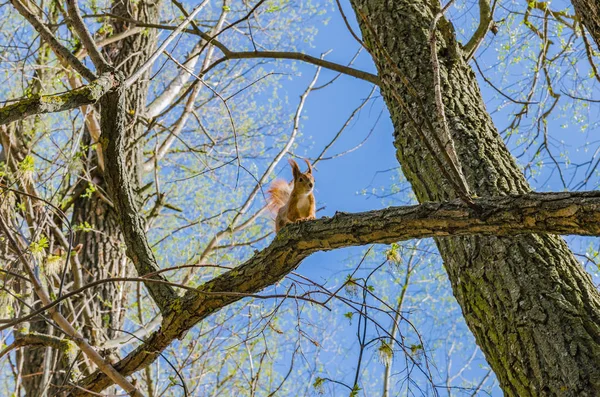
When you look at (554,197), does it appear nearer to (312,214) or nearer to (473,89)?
(473,89)

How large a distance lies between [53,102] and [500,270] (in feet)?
5.68

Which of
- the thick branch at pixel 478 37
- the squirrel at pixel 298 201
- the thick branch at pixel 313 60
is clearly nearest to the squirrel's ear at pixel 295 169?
the squirrel at pixel 298 201

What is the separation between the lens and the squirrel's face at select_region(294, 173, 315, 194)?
12.9ft

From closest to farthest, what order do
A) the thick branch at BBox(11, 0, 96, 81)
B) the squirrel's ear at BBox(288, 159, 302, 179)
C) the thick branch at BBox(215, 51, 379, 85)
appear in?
the thick branch at BBox(11, 0, 96, 81)
the thick branch at BBox(215, 51, 379, 85)
the squirrel's ear at BBox(288, 159, 302, 179)

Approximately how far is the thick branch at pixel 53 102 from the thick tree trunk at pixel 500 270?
98cm

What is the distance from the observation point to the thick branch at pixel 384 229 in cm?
177

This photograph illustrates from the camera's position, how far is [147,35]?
5.78m

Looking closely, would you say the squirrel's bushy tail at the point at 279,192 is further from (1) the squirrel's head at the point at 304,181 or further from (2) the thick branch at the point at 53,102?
(2) the thick branch at the point at 53,102

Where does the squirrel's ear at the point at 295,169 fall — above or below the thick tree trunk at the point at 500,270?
above

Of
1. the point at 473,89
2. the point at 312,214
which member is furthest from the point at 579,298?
the point at 312,214

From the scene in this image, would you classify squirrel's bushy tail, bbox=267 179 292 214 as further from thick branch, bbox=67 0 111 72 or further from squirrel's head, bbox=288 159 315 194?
thick branch, bbox=67 0 111 72

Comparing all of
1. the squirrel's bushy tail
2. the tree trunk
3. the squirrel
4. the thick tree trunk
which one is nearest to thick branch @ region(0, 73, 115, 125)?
the thick tree trunk

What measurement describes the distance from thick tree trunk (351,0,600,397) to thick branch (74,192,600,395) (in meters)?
0.37

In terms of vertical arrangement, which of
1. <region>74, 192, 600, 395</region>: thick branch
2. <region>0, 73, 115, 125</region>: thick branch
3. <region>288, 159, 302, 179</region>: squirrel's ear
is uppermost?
<region>288, 159, 302, 179</region>: squirrel's ear
